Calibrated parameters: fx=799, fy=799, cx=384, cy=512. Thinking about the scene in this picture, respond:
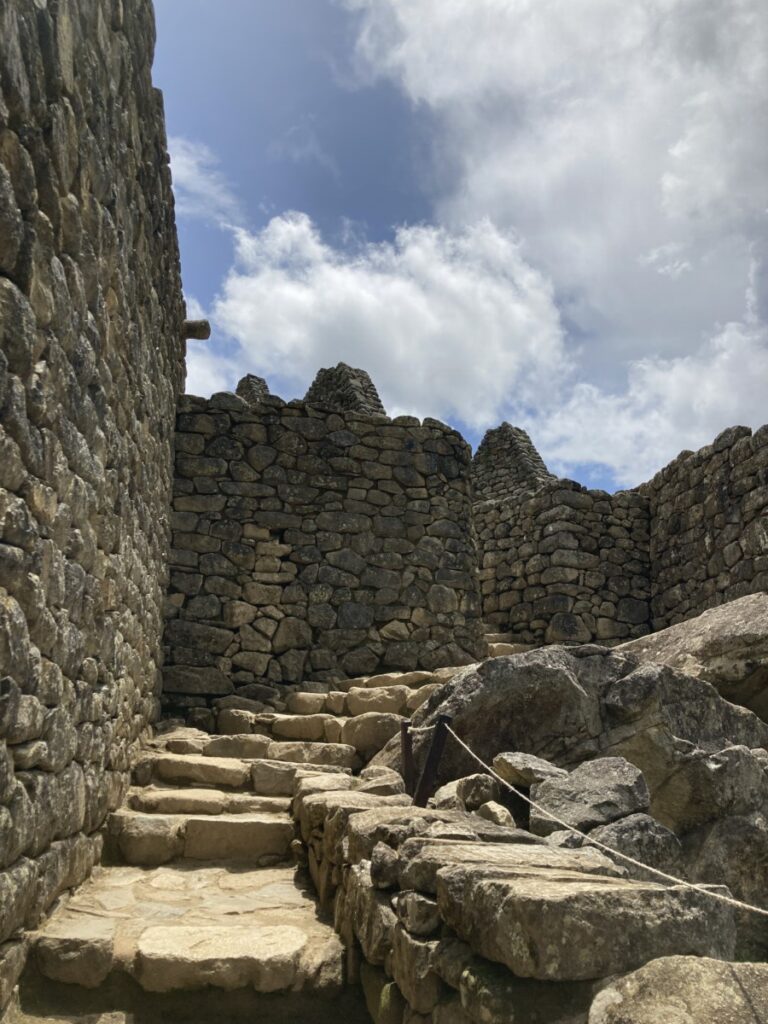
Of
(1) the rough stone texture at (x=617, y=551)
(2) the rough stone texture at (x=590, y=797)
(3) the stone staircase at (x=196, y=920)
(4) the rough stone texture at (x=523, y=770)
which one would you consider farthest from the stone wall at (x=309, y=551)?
(2) the rough stone texture at (x=590, y=797)

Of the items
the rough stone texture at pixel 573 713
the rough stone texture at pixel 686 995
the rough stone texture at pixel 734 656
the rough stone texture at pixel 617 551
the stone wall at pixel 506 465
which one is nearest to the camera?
the rough stone texture at pixel 686 995

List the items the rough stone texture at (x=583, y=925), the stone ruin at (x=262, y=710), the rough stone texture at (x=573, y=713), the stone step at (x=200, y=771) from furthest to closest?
the stone step at (x=200, y=771) → the rough stone texture at (x=573, y=713) → the stone ruin at (x=262, y=710) → the rough stone texture at (x=583, y=925)

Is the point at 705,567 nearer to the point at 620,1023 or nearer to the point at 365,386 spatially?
the point at 365,386

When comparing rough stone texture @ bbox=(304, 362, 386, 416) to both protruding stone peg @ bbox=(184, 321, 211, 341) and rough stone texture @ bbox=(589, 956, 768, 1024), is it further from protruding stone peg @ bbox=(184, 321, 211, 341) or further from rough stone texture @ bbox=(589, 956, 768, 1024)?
rough stone texture @ bbox=(589, 956, 768, 1024)

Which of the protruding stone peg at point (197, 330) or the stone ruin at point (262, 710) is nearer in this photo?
the stone ruin at point (262, 710)

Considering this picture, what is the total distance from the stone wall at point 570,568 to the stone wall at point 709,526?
1.07ft

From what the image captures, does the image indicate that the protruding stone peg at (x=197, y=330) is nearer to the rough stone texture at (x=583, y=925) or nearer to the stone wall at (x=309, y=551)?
the stone wall at (x=309, y=551)

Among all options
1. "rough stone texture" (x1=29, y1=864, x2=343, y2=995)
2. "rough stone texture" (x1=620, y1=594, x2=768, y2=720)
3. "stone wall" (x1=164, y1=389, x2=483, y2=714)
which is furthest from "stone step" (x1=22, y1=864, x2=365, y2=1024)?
"stone wall" (x1=164, y1=389, x2=483, y2=714)

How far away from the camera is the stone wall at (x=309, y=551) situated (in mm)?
7641

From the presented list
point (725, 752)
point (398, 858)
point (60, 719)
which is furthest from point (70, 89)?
point (725, 752)

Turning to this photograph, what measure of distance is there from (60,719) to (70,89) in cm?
266

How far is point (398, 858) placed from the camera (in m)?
2.88

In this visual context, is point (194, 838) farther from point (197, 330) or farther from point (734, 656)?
point (197, 330)

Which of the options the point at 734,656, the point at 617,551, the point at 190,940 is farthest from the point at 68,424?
the point at 617,551
